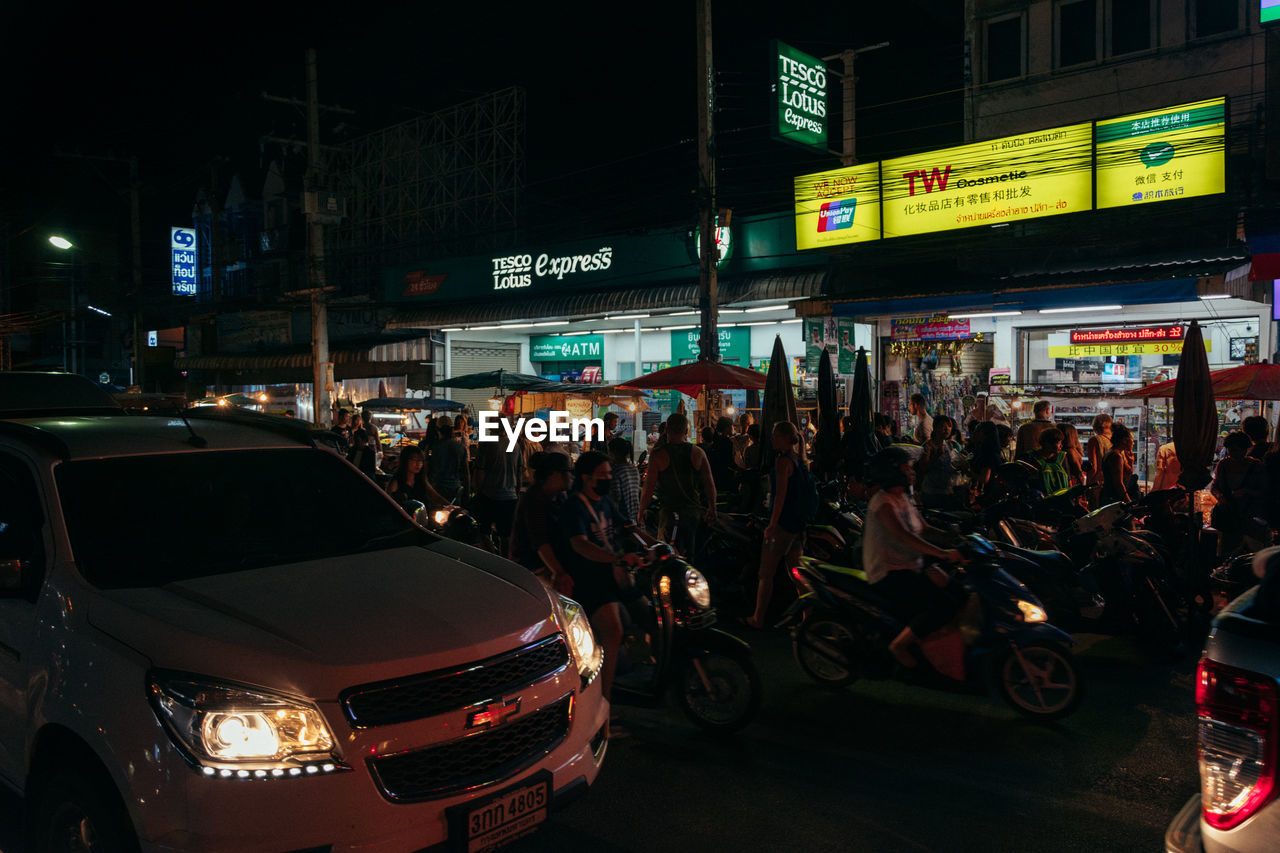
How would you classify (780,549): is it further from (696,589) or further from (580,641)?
(580,641)

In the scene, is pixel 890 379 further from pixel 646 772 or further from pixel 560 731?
pixel 560 731

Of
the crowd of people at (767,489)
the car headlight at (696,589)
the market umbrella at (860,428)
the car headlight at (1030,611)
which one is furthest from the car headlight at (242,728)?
the market umbrella at (860,428)

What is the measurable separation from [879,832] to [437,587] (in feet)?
7.82

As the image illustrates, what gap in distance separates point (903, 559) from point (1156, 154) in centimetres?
1256

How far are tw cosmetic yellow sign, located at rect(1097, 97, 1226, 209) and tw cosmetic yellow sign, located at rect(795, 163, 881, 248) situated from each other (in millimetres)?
4005

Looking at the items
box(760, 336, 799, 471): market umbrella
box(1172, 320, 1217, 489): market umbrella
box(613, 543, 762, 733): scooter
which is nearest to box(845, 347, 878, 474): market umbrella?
box(760, 336, 799, 471): market umbrella

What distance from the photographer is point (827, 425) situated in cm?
1167

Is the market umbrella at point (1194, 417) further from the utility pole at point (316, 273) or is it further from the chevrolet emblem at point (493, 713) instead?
the utility pole at point (316, 273)

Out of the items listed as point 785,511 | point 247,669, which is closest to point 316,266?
point 785,511

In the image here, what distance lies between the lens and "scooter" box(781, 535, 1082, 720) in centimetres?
571

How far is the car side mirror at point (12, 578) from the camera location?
3.33m

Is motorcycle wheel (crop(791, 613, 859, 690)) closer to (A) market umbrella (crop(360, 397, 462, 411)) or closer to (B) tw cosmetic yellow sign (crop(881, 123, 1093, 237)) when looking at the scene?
(B) tw cosmetic yellow sign (crop(881, 123, 1093, 237))

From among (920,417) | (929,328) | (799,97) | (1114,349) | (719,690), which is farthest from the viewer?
(799,97)

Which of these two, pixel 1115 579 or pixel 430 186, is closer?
pixel 1115 579
